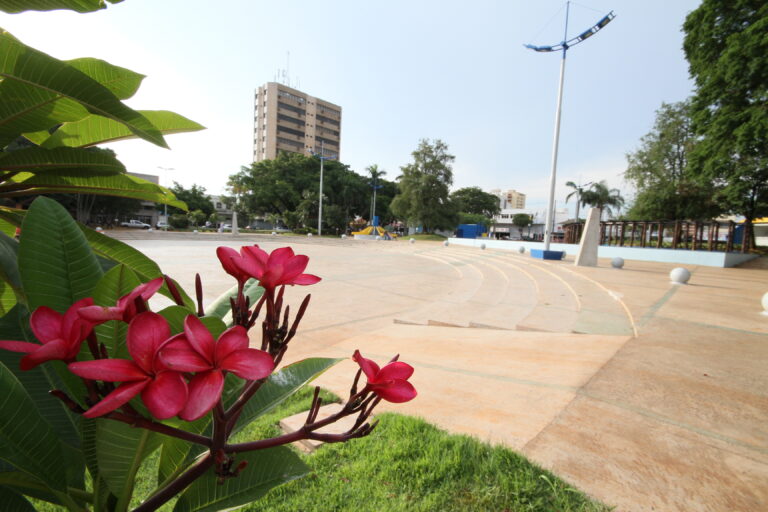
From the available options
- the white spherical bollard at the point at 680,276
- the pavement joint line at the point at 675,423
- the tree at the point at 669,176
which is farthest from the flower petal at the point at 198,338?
the tree at the point at 669,176

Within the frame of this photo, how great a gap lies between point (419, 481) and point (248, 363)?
5.29 feet

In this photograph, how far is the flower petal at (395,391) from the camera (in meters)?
0.57

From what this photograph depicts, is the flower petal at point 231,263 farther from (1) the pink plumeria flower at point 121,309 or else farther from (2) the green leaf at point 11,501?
(2) the green leaf at point 11,501

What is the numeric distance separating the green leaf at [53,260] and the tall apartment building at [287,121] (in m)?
65.3

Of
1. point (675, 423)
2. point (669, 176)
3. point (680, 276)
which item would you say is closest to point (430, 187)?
point (669, 176)

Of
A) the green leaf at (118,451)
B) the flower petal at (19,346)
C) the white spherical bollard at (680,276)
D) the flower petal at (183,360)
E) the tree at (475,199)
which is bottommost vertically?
the white spherical bollard at (680,276)

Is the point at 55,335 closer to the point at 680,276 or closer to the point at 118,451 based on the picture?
the point at 118,451

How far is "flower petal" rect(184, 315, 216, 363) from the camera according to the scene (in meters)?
0.38

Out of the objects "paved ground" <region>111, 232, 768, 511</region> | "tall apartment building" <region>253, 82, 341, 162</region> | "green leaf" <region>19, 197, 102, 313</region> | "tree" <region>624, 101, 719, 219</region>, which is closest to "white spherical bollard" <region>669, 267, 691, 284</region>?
"paved ground" <region>111, 232, 768, 511</region>

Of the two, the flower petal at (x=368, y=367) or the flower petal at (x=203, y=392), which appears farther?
the flower petal at (x=368, y=367)

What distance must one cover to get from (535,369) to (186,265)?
1151cm

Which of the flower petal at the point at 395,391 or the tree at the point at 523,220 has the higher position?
the tree at the point at 523,220

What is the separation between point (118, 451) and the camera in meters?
0.60

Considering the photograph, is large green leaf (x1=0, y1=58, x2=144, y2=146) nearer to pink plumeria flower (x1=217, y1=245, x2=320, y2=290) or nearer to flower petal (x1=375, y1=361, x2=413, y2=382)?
pink plumeria flower (x1=217, y1=245, x2=320, y2=290)
